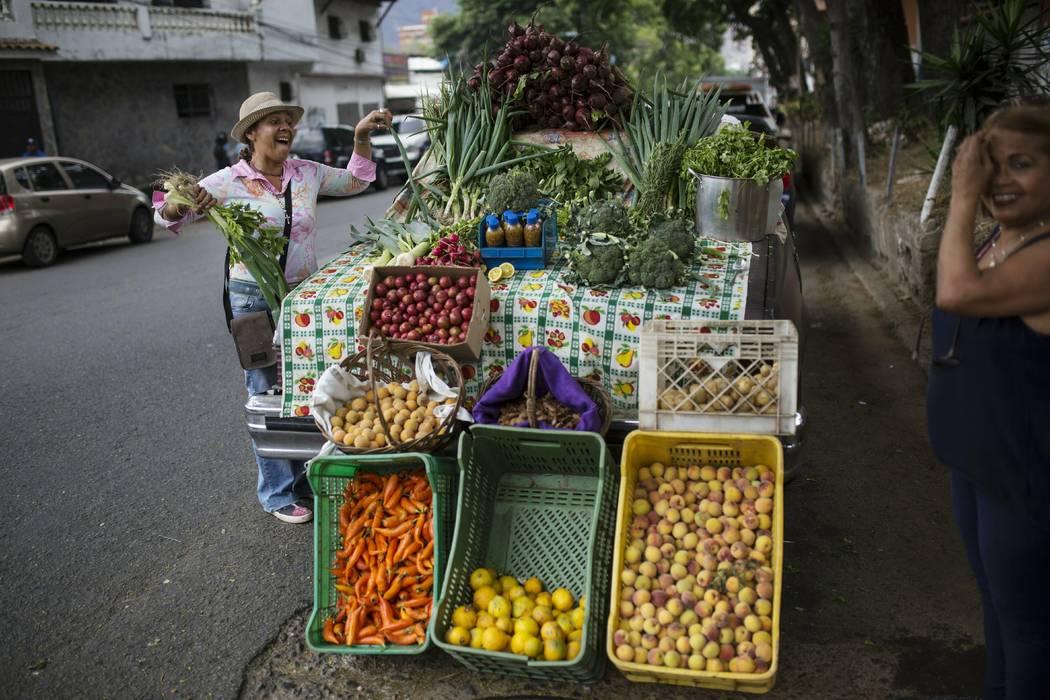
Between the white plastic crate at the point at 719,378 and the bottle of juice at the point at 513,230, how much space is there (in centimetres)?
123

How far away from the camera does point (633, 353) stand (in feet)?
12.5

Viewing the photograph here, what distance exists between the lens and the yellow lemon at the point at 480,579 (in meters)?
3.28

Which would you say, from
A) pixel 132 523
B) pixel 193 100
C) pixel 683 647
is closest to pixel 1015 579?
pixel 683 647

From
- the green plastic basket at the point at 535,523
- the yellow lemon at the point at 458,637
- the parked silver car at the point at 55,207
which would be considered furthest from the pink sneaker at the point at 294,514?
the parked silver car at the point at 55,207

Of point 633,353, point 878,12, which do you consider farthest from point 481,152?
point 878,12

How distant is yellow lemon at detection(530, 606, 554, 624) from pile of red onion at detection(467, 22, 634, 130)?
138 inches

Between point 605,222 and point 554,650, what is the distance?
222 centimetres

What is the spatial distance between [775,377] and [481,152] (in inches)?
114

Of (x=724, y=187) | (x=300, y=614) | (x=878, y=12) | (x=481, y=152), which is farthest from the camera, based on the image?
(x=878, y=12)

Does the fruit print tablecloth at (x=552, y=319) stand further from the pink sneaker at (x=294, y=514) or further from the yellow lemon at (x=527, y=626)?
the yellow lemon at (x=527, y=626)

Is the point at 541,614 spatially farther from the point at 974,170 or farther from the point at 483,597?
the point at 974,170

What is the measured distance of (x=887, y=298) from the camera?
326 inches

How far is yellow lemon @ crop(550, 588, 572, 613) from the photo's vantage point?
3.18 metres

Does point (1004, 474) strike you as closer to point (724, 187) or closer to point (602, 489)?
point (602, 489)
